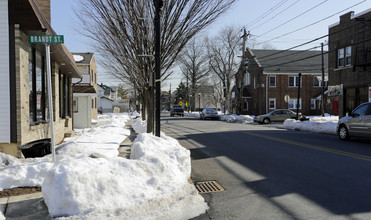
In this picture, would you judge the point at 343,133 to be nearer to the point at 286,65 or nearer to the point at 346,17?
the point at 346,17

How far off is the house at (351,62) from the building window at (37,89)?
58.4 feet

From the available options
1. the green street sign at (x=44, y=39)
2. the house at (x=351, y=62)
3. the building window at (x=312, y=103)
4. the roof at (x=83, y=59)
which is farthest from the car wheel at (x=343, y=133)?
the building window at (x=312, y=103)

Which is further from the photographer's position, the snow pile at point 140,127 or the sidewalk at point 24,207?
the snow pile at point 140,127

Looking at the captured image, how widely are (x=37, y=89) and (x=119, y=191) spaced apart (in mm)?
6508

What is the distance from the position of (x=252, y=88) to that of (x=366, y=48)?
24432 mm

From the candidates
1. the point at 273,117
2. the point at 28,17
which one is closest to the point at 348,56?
the point at 273,117

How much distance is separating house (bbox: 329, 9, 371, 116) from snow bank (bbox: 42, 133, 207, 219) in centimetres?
1874

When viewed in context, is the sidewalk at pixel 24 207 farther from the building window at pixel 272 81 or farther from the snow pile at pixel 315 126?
the building window at pixel 272 81

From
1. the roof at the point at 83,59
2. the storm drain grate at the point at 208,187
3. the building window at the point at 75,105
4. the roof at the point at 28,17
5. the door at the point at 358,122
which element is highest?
the roof at the point at 83,59

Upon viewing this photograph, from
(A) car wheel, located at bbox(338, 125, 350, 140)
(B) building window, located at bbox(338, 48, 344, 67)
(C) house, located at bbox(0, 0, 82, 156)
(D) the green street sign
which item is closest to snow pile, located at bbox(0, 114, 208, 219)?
(C) house, located at bbox(0, 0, 82, 156)

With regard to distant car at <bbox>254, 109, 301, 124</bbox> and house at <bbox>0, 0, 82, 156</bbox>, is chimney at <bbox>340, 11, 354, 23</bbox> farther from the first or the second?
house at <bbox>0, 0, 82, 156</bbox>

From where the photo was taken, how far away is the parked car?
12.4 metres

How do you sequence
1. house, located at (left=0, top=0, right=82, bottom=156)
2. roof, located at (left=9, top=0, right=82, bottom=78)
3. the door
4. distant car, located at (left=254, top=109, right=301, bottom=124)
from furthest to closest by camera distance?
distant car, located at (left=254, top=109, right=301, bottom=124), the door, house, located at (left=0, top=0, right=82, bottom=156), roof, located at (left=9, top=0, right=82, bottom=78)

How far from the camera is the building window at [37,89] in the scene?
900 centimetres
